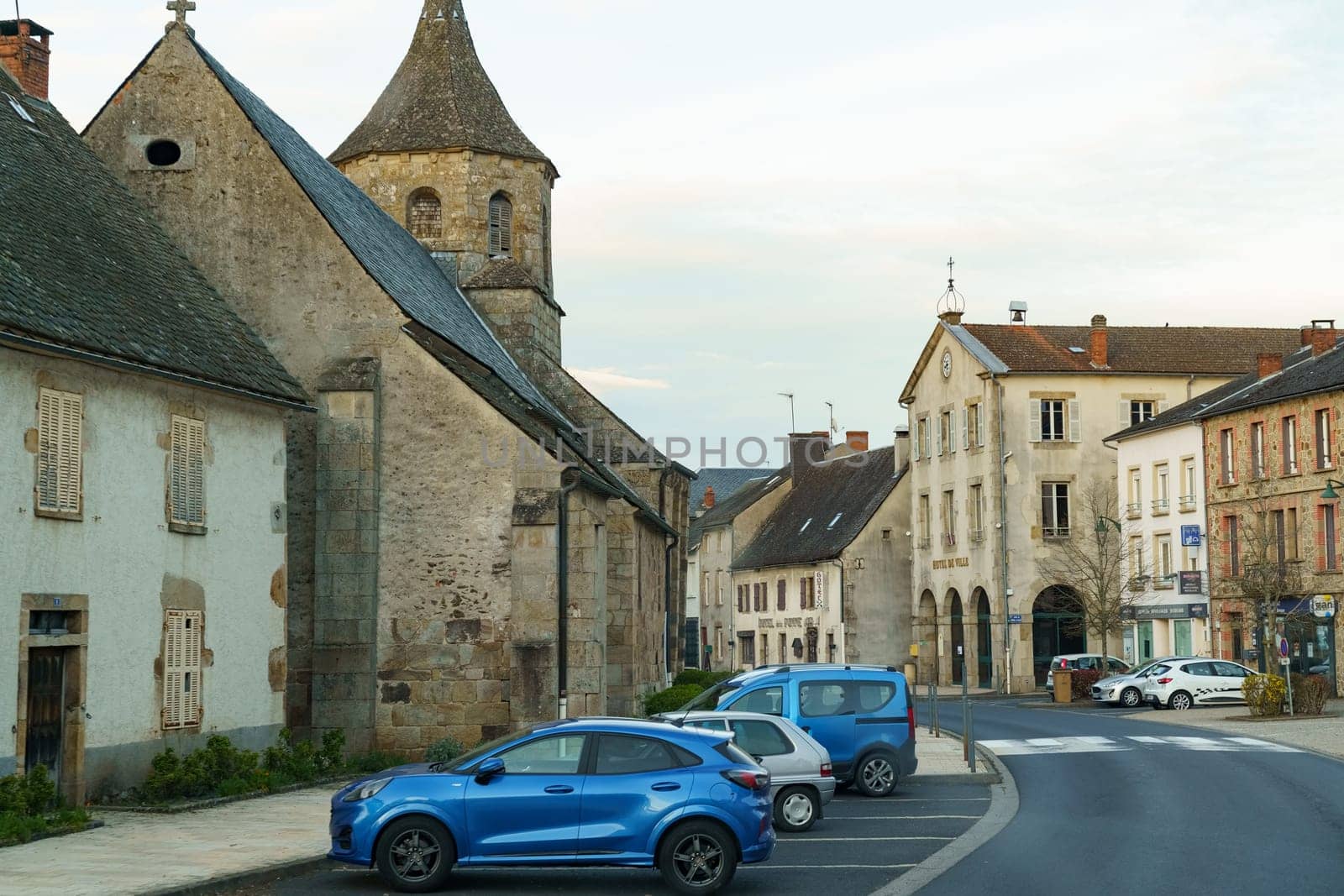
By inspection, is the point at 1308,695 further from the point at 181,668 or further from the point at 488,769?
the point at 488,769

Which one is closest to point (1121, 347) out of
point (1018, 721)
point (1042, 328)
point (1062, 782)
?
point (1042, 328)

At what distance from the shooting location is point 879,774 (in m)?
20.6

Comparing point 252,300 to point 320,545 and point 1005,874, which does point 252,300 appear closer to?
point 320,545

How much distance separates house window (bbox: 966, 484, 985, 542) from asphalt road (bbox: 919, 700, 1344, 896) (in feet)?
90.7

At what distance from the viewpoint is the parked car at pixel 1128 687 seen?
41.1 m

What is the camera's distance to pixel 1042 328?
198ft

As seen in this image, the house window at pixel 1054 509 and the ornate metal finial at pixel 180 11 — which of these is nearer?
the ornate metal finial at pixel 180 11

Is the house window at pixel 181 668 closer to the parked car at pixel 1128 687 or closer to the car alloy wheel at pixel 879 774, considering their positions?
the car alloy wheel at pixel 879 774

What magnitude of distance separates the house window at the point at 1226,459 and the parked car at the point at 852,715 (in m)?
30.0

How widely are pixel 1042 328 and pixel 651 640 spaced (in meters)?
29.2

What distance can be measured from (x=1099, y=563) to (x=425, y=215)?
2619 cm

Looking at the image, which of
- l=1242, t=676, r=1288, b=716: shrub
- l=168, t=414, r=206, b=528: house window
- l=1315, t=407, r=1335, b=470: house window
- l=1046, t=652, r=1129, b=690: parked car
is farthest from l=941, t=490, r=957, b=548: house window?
l=168, t=414, r=206, b=528: house window

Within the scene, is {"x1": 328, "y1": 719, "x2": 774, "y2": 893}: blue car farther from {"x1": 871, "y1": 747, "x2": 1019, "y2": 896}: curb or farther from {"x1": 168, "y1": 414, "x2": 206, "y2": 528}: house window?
{"x1": 168, "y1": 414, "x2": 206, "y2": 528}: house window

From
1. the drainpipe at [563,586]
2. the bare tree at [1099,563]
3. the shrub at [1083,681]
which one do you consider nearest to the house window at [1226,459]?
the bare tree at [1099,563]
